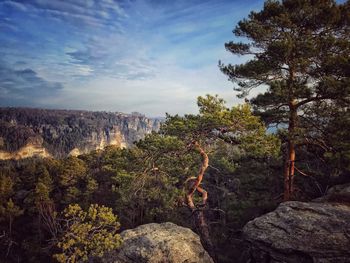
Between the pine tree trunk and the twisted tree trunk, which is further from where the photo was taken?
the twisted tree trunk

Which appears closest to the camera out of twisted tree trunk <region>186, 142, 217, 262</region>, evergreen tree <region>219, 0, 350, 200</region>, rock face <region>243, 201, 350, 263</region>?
rock face <region>243, 201, 350, 263</region>

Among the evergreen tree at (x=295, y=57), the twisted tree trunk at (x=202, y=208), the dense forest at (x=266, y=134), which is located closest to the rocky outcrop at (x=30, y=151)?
the dense forest at (x=266, y=134)

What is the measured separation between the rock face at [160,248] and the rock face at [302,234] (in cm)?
252

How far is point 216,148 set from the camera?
14586 mm

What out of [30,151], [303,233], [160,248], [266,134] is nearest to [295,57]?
[266,134]

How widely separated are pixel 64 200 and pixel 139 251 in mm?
18337

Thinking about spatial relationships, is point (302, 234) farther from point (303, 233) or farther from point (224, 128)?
point (224, 128)

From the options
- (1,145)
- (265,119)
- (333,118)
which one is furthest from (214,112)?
(1,145)

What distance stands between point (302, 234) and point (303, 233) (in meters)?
0.05

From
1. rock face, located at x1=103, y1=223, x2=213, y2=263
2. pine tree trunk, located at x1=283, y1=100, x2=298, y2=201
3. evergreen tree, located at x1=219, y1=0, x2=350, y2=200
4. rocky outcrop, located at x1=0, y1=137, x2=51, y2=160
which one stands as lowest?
rocky outcrop, located at x1=0, y1=137, x2=51, y2=160

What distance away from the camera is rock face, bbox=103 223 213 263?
12078 millimetres

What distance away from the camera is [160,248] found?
12.3m

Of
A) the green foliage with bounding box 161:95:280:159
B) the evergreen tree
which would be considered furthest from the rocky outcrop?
the evergreen tree

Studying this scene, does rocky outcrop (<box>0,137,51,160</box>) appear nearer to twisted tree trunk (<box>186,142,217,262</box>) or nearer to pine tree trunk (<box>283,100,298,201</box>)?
twisted tree trunk (<box>186,142,217,262</box>)
